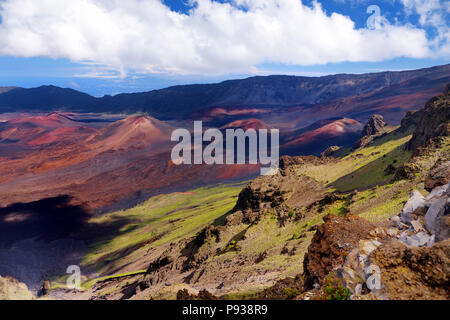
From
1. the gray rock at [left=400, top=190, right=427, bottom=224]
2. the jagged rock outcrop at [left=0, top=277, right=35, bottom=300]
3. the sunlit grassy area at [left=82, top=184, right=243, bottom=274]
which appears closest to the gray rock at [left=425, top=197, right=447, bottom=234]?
the gray rock at [left=400, top=190, right=427, bottom=224]

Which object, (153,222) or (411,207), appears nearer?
(411,207)

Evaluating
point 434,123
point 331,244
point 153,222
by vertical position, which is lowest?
point 153,222

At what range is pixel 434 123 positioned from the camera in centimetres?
2742

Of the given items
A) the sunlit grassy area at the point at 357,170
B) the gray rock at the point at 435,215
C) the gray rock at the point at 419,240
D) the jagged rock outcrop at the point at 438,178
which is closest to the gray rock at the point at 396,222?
the gray rock at the point at 435,215

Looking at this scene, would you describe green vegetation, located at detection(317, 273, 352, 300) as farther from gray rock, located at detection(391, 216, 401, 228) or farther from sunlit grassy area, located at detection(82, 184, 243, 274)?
sunlit grassy area, located at detection(82, 184, 243, 274)

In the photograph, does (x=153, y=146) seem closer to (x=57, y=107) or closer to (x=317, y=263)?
(x=317, y=263)

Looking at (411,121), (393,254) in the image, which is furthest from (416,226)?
(411,121)

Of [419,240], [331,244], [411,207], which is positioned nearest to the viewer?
→ [419,240]

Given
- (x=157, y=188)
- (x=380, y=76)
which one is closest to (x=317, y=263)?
(x=157, y=188)

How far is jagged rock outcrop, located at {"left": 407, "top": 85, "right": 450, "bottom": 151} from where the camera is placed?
2452cm

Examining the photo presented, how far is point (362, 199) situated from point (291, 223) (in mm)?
4980

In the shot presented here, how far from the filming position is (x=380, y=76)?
191250 mm

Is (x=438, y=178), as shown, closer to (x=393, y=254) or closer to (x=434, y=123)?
(x=393, y=254)
